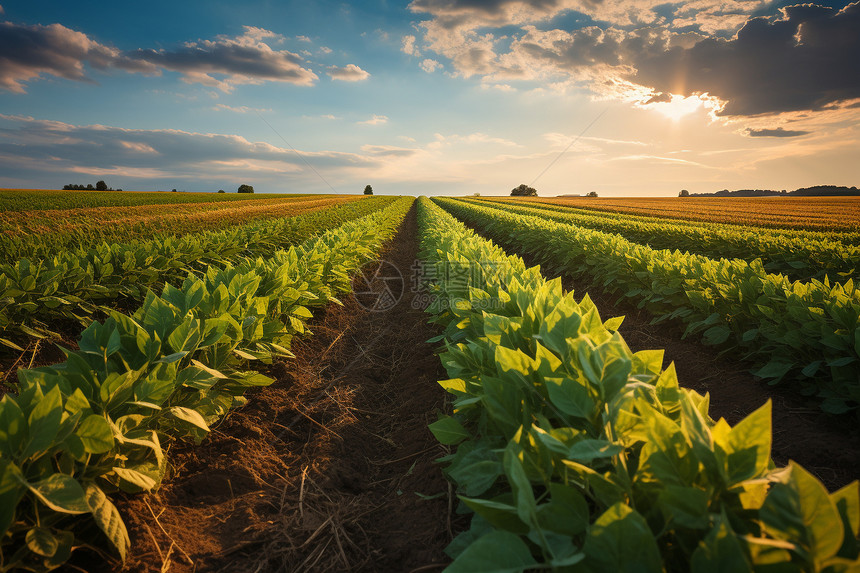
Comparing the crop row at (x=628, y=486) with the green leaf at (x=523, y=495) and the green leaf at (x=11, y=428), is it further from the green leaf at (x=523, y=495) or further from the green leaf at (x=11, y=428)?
the green leaf at (x=11, y=428)

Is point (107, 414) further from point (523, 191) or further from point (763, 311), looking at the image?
point (523, 191)

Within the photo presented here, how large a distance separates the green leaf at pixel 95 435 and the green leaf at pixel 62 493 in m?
0.14

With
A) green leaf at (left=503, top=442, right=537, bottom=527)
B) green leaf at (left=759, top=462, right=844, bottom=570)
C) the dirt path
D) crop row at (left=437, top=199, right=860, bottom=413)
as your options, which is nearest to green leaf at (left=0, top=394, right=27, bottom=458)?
the dirt path

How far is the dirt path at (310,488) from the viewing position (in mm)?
1978

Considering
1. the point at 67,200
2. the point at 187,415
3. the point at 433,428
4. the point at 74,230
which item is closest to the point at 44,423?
the point at 187,415

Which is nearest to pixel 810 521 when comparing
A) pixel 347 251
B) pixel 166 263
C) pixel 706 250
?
pixel 347 251

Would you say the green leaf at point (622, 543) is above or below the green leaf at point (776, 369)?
above

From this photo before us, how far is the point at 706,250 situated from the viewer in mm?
12172

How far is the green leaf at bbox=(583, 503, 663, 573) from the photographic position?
2.93 ft

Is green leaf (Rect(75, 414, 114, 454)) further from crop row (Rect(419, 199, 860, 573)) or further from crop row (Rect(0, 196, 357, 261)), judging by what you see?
crop row (Rect(0, 196, 357, 261))

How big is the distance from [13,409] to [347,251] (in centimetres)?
627

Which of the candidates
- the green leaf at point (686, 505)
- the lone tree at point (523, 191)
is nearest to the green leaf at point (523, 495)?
the green leaf at point (686, 505)

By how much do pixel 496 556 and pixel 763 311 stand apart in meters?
4.49

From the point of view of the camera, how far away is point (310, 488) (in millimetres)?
2568
